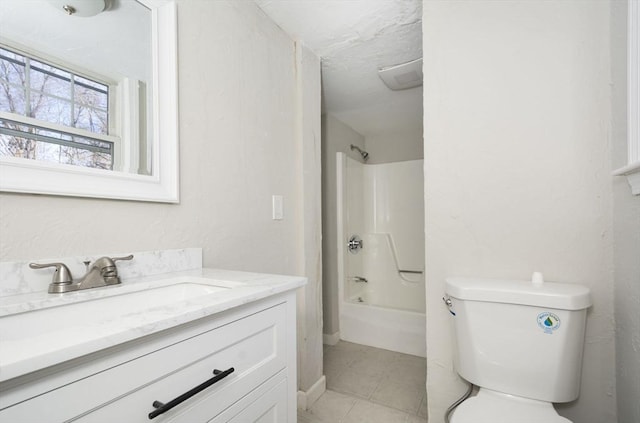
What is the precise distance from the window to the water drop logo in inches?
59.7

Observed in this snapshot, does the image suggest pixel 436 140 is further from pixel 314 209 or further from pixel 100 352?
pixel 100 352

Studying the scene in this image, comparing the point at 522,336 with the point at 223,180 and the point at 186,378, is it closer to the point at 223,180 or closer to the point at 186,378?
the point at 186,378

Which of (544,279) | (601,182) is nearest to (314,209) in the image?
(544,279)

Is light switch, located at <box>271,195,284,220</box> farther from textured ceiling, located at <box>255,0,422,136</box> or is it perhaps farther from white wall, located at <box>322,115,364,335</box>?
white wall, located at <box>322,115,364,335</box>

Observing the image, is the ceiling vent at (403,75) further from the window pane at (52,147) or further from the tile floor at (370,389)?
the tile floor at (370,389)

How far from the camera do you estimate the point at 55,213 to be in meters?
0.78

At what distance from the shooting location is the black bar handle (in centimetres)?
52

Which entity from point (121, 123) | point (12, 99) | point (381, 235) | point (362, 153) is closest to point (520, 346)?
point (121, 123)

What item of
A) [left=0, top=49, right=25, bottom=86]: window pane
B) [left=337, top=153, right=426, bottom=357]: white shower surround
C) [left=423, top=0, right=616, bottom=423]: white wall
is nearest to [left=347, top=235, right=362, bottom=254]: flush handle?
[left=337, top=153, right=426, bottom=357]: white shower surround

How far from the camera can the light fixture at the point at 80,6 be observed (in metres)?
0.82

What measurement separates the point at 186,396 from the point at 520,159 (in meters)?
1.36

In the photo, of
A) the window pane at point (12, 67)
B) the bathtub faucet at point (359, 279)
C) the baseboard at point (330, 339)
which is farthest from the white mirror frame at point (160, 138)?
the bathtub faucet at point (359, 279)

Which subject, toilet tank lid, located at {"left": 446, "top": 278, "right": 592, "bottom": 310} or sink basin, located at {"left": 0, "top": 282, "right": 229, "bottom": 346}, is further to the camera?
toilet tank lid, located at {"left": 446, "top": 278, "right": 592, "bottom": 310}

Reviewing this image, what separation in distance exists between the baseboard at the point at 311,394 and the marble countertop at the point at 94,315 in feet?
3.51
